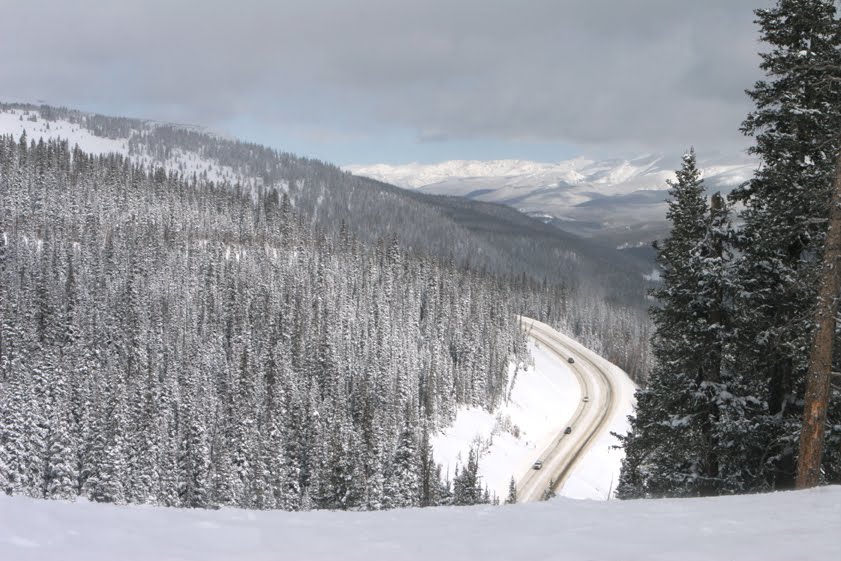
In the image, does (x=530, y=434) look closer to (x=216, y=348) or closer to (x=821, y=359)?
(x=216, y=348)

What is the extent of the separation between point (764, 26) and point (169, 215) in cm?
15860

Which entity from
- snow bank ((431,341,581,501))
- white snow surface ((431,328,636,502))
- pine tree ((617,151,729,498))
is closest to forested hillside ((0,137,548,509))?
snow bank ((431,341,581,501))

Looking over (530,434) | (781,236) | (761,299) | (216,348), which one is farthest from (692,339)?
(216,348)

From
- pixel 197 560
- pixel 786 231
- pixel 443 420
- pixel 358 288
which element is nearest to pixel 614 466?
pixel 443 420

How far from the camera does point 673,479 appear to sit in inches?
692

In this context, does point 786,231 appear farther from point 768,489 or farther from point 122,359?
point 122,359

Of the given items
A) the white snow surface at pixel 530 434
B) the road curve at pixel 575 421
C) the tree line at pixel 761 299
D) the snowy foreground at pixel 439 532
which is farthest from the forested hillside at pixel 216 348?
the snowy foreground at pixel 439 532

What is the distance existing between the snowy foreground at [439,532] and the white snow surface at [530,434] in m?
60.1

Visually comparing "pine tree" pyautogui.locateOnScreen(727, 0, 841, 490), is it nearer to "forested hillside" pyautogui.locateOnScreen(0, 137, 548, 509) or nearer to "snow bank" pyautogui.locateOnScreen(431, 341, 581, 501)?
"forested hillside" pyautogui.locateOnScreen(0, 137, 548, 509)

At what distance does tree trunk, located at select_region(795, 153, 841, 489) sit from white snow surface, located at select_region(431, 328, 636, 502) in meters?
57.4

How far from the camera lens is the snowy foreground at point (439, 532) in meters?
7.66

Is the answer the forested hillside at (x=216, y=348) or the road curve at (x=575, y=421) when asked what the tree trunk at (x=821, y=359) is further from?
the road curve at (x=575, y=421)

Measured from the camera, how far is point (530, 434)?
9931cm

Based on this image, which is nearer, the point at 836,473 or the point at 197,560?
the point at 197,560
